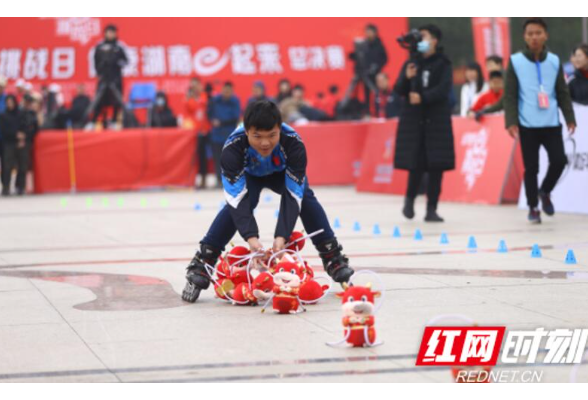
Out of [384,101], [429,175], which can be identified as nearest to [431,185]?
[429,175]

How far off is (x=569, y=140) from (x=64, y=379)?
9.31 m

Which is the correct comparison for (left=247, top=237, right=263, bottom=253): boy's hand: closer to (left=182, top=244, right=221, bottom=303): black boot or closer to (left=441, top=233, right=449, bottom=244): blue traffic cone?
(left=182, top=244, right=221, bottom=303): black boot

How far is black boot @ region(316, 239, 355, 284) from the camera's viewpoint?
686cm

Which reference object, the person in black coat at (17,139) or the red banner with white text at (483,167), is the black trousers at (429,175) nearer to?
the red banner with white text at (483,167)

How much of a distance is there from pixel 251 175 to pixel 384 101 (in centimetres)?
1470

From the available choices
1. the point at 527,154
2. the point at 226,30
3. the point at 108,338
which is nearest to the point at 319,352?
the point at 108,338

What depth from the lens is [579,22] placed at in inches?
733

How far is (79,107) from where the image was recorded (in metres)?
22.3

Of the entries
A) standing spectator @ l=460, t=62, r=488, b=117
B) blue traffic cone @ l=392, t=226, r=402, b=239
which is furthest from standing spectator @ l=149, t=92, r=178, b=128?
blue traffic cone @ l=392, t=226, r=402, b=239

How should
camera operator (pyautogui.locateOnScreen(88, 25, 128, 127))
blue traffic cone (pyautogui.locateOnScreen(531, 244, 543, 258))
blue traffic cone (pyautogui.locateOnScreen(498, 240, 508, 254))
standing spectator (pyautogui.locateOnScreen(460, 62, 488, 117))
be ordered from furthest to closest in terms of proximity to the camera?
camera operator (pyautogui.locateOnScreen(88, 25, 128, 127))
standing spectator (pyautogui.locateOnScreen(460, 62, 488, 117))
blue traffic cone (pyautogui.locateOnScreen(498, 240, 508, 254))
blue traffic cone (pyautogui.locateOnScreen(531, 244, 543, 258))

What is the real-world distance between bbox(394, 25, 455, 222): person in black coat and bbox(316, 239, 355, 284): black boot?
4954 mm
